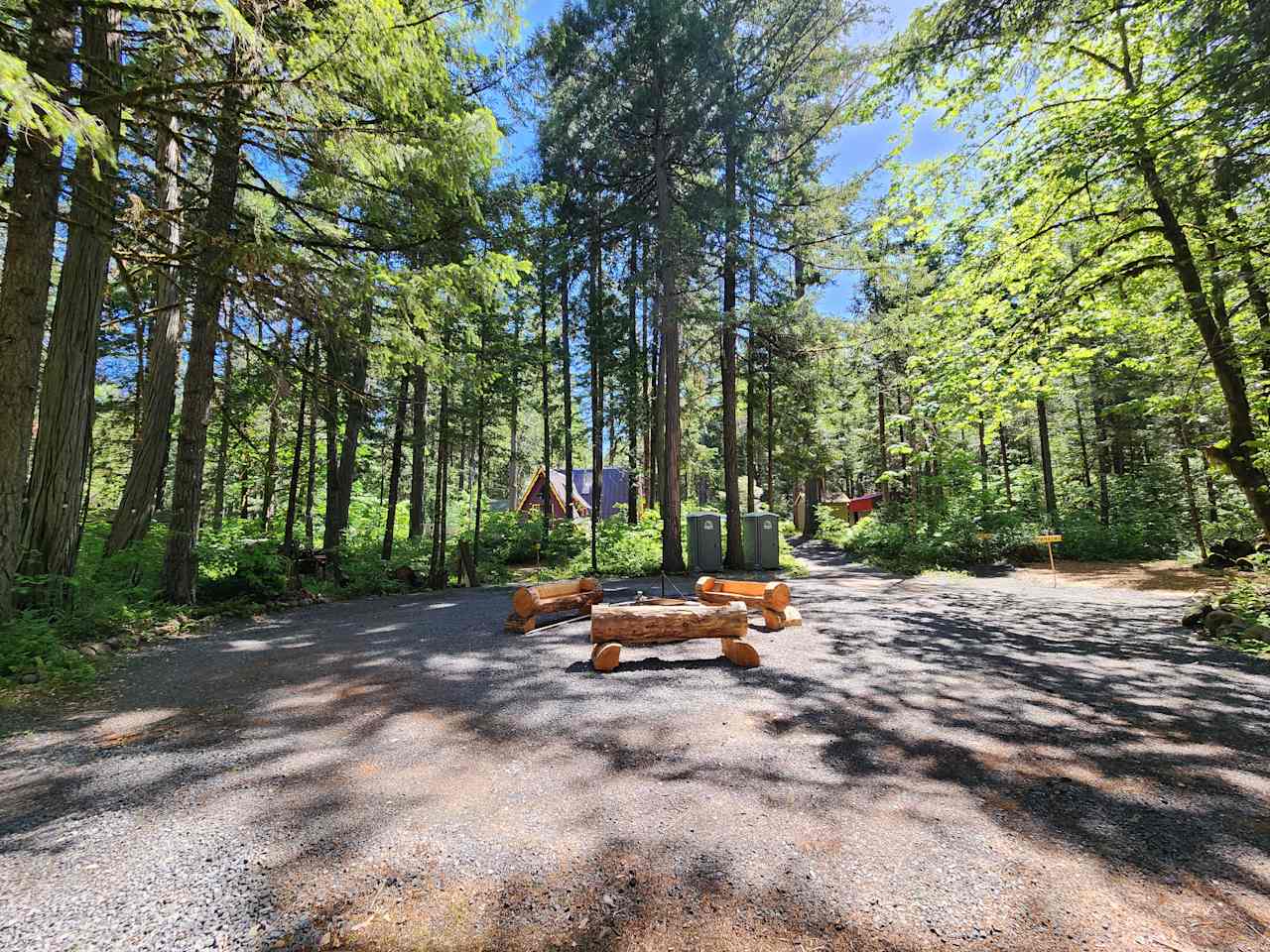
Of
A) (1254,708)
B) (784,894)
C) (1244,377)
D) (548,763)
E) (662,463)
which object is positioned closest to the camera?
(784,894)

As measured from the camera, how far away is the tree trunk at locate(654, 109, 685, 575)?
43.8ft

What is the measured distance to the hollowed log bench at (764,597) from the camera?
6625 millimetres

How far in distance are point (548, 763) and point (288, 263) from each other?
214 inches

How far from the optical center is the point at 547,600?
→ 713 cm

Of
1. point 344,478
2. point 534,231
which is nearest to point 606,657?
point 534,231

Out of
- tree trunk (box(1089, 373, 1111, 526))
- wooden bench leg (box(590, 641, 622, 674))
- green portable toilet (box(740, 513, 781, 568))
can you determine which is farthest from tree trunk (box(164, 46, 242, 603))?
tree trunk (box(1089, 373, 1111, 526))

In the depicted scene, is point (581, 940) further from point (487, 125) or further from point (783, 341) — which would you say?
point (783, 341)

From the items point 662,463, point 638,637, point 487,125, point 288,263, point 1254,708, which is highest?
point 487,125

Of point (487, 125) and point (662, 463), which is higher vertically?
point (487, 125)

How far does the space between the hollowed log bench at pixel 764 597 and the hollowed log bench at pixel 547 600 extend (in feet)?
5.40

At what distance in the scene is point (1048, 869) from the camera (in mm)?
2125

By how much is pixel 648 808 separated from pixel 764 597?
443 centimetres

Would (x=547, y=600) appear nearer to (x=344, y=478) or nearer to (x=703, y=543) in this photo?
(x=703, y=543)

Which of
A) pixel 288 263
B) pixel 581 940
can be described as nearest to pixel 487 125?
pixel 288 263
